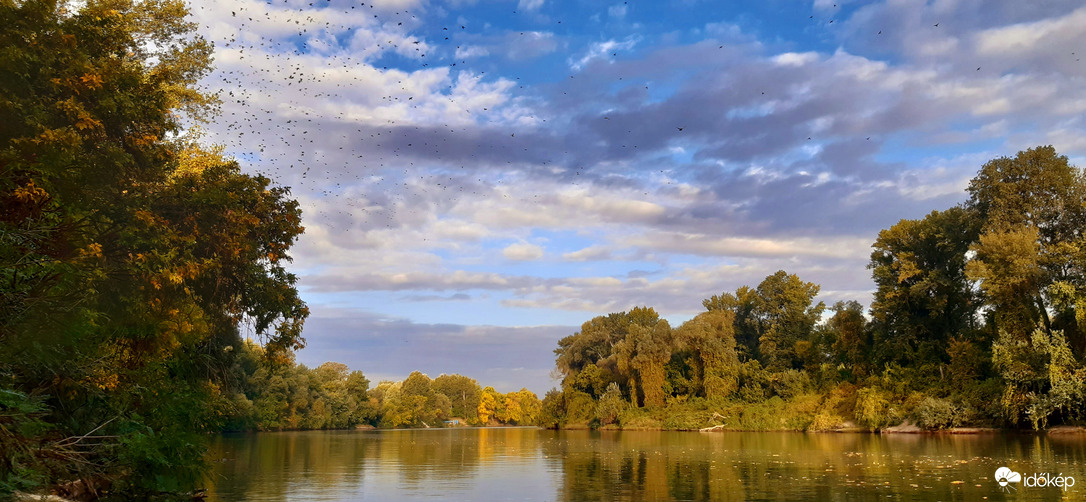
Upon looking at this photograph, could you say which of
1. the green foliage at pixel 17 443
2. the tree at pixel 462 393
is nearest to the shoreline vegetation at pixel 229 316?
the green foliage at pixel 17 443

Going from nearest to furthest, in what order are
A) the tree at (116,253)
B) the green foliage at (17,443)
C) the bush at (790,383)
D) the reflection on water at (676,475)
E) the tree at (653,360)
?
the green foliage at (17,443), the tree at (116,253), the reflection on water at (676,475), the bush at (790,383), the tree at (653,360)

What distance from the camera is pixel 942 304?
56.0m

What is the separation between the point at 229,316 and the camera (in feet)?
80.0

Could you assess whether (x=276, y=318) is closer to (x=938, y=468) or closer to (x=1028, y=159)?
(x=938, y=468)

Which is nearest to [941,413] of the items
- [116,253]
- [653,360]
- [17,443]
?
[653,360]

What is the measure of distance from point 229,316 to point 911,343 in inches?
2195

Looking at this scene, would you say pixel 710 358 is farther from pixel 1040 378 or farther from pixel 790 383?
pixel 1040 378

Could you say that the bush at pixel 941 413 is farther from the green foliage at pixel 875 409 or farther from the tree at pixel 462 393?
the tree at pixel 462 393

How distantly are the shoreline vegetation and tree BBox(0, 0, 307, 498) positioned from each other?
7 centimetres

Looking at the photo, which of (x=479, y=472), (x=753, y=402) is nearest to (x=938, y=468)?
(x=479, y=472)

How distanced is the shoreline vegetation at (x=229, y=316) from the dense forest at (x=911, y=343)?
0.68ft

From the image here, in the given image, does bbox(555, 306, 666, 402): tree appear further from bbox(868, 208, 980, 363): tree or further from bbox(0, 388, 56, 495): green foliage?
bbox(0, 388, 56, 495): green foliage

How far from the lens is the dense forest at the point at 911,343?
45.0 meters

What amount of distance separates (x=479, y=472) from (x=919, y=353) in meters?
44.7
